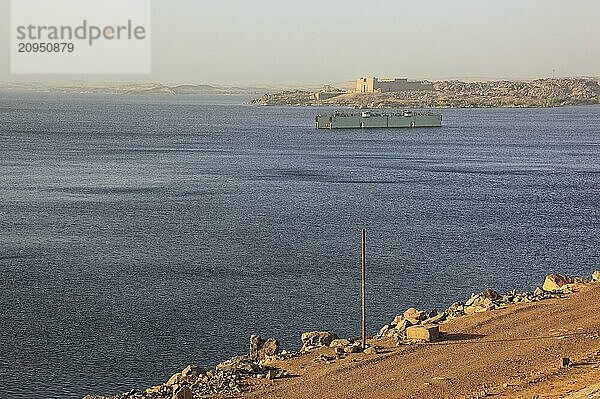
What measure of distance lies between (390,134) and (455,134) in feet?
27.1

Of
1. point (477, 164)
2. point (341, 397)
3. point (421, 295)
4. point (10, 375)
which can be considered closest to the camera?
point (341, 397)

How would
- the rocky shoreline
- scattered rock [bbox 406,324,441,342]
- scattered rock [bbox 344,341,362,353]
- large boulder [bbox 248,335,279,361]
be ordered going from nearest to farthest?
the rocky shoreline → scattered rock [bbox 344,341,362,353] → scattered rock [bbox 406,324,441,342] → large boulder [bbox 248,335,279,361]

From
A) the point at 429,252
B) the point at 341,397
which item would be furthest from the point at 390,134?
the point at 341,397

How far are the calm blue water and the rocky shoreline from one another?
84.3 inches

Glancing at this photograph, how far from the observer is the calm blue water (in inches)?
928

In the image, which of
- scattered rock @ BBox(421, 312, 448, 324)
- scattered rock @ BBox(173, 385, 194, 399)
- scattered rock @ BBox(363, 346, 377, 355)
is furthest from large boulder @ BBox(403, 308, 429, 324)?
scattered rock @ BBox(173, 385, 194, 399)

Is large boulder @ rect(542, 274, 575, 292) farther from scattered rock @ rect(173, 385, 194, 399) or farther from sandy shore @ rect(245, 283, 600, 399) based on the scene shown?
scattered rock @ rect(173, 385, 194, 399)

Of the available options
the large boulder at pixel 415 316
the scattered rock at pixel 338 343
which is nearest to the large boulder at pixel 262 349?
the scattered rock at pixel 338 343

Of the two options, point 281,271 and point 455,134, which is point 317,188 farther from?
point 455,134

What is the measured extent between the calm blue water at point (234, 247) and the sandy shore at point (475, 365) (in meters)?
4.72

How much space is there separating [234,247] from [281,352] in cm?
1586

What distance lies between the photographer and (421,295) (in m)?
28.2

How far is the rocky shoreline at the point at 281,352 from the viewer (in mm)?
16875

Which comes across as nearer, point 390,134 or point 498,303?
point 498,303
